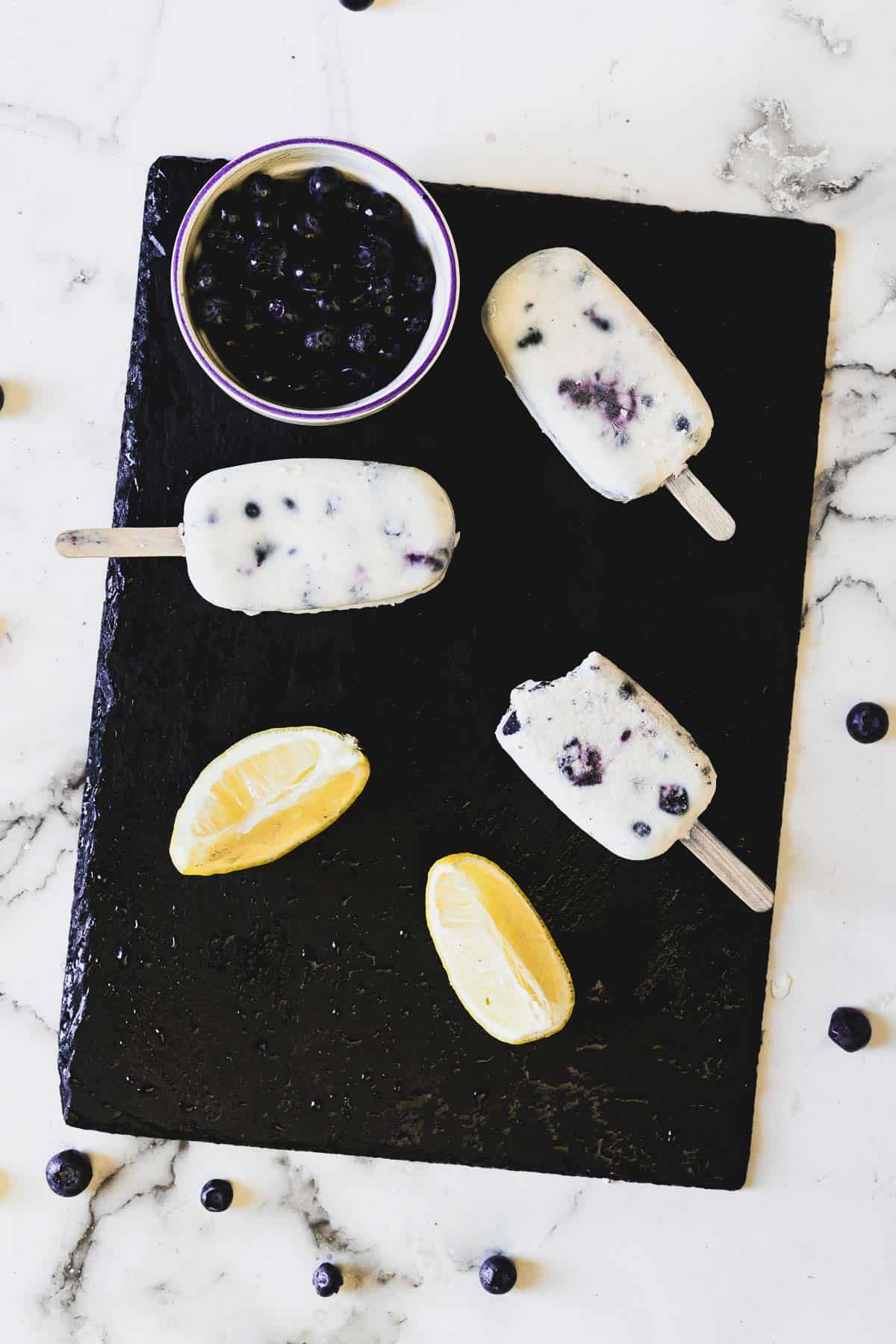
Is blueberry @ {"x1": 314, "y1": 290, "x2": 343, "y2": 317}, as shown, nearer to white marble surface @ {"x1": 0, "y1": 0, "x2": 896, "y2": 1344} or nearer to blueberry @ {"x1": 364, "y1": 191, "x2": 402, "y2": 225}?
blueberry @ {"x1": 364, "y1": 191, "x2": 402, "y2": 225}

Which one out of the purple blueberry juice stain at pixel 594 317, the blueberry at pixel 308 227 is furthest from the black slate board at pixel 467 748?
the blueberry at pixel 308 227

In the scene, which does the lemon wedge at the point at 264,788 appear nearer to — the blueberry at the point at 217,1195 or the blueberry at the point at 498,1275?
the blueberry at the point at 217,1195

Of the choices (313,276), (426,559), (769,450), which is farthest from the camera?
(769,450)

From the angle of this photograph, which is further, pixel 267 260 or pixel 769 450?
pixel 769 450

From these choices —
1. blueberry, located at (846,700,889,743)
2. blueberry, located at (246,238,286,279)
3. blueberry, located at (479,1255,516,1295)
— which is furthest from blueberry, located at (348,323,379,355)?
blueberry, located at (479,1255,516,1295)

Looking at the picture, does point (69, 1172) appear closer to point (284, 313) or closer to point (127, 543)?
point (127, 543)

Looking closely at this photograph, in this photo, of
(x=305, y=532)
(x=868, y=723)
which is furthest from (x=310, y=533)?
(x=868, y=723)

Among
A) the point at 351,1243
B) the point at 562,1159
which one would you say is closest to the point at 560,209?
the point at 562,1159
